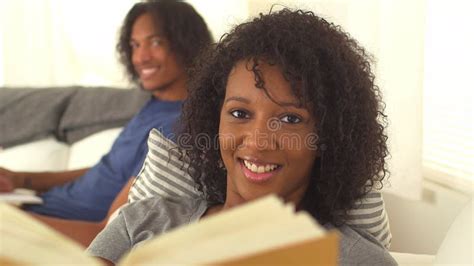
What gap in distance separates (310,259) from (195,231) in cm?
9

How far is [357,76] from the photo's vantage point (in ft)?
3.14

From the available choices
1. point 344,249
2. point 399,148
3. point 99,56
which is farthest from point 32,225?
point 99,56

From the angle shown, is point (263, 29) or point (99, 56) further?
point (99, 56)

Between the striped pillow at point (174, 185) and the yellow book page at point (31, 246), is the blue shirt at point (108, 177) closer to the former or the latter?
the striped pillow at point (174, 185)

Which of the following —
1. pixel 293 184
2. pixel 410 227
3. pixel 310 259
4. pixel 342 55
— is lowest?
pixel 410 227

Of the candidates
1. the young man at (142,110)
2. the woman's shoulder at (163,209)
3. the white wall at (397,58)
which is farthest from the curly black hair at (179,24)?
the woman's shoulder at (163,209)

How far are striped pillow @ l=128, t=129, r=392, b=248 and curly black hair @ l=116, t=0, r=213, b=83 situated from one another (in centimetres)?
57

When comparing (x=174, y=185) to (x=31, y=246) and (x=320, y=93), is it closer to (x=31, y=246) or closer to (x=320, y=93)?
(x=320, y=93)

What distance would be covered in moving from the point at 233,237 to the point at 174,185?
0.77 m

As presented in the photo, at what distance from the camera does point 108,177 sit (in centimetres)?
171

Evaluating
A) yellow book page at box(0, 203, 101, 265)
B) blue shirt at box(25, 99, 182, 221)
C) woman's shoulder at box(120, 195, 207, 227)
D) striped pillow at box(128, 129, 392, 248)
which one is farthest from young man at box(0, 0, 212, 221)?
yellow book page at box(0, 203, 101, 265)

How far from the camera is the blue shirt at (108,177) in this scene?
5.48 feet

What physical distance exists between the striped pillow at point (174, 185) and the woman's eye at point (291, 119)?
267mm

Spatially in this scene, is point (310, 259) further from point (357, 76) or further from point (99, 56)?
point (99, 56)
